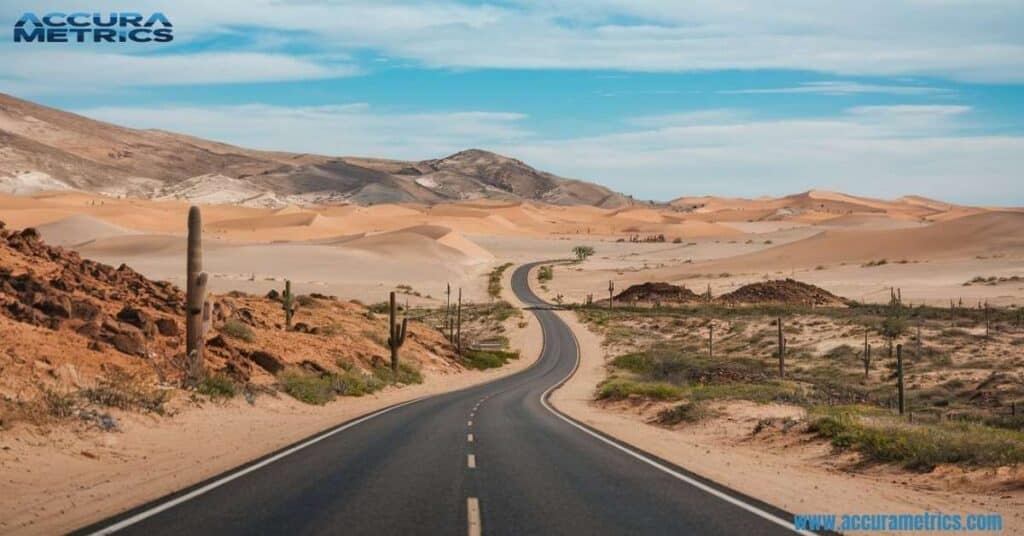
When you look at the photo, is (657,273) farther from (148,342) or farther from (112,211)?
(148,342)

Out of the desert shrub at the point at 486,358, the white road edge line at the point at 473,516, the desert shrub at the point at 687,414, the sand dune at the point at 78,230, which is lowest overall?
the desert shrub at the point at 486,358

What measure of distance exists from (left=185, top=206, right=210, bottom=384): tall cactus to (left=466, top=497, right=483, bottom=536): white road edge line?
16.7 meters

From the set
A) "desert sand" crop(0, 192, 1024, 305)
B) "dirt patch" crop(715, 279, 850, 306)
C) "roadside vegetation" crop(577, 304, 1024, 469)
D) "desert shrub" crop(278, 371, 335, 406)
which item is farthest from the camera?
"desert sand" crop(0, 192, 1024, 305)

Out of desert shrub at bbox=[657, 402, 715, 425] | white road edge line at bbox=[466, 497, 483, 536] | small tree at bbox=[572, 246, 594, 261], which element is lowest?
desert shrub at bbox=[657, 402, 715, 425]

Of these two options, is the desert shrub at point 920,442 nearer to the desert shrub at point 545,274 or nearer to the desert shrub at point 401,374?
the desert shrub at point 401,374

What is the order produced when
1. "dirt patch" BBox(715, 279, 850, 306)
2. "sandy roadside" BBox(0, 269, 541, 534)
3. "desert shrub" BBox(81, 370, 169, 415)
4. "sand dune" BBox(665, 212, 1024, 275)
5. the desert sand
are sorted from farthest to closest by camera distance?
"sand dune" BBox(665, 212, 1024, 275), the desert sand, "dirt patch" BBox(715, 279, 850, 306), "desert shrub" BBox(81, 370, 169, 415), "sandy roadside" BBox(0, 269, 541, 534)

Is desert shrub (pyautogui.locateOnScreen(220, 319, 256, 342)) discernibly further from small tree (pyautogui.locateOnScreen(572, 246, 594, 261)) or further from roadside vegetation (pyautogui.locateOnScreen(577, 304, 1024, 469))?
small tree (pyautogui.locateOnScreen(572, 246, 594, 261))

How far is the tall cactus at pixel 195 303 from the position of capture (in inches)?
1131

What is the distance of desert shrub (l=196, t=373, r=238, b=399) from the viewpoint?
2900 centimetres

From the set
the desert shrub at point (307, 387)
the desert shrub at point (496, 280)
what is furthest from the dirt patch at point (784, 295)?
the desert shrub at point (307, 387)

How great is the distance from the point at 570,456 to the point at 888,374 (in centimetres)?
3946

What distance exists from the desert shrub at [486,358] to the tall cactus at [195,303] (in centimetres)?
4439

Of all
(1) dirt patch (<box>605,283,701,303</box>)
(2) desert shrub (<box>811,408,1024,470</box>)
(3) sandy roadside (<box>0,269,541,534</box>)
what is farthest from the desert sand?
(3) sandy roadside (<box>0,269,541,534</box>)

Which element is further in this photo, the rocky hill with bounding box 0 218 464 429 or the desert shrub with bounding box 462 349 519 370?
the desert shrub with bounding box 462 349 519 370
